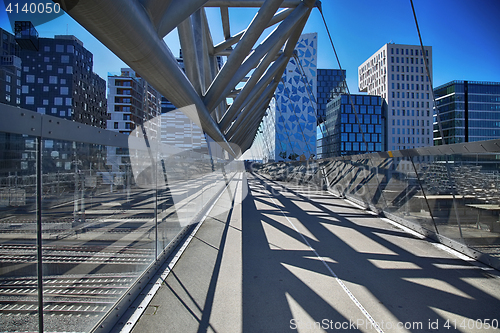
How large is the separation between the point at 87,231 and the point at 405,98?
3471 inches

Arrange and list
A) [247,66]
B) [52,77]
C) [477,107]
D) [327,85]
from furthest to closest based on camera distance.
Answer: [327,85] < [477,107] < [52,77] < [247,66]

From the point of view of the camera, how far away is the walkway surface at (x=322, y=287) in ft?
10.6

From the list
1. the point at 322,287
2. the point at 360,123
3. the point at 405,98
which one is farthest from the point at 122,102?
the point at 405,98

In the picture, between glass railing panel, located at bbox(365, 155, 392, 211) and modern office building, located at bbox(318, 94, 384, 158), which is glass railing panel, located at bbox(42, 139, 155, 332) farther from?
modern office building, located at bbox(318, 94, 384, 158)

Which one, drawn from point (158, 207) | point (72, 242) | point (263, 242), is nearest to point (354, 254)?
point (263, 242)

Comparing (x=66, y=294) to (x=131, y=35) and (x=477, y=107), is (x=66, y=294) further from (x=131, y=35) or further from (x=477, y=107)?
(x=477, y=107)

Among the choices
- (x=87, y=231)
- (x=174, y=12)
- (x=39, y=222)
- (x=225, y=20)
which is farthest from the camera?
(x=225, y=20)

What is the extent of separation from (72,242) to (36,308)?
672 millimetres

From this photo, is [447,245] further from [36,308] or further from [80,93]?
[80,93]

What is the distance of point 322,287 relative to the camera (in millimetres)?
4148

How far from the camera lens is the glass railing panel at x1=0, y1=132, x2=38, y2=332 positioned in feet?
6.25

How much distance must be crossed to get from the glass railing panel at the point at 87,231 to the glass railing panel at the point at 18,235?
0.40 feet

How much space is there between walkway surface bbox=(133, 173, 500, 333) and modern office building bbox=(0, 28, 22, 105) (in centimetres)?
6658

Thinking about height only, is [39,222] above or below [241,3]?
below
